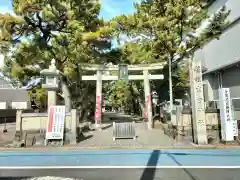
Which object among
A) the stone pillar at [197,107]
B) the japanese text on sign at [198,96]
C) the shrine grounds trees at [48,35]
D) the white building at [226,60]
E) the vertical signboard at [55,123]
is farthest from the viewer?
the white building at [226,60]

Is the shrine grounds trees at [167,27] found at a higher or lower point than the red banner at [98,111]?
higher

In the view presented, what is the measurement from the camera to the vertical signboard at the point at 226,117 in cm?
1239

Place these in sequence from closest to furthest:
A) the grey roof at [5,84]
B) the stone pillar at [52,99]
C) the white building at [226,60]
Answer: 1. the stone pillar at [52,99]
2. the white building at [226,60]
3. the grey roof at [5,84]

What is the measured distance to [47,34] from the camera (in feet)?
71.6

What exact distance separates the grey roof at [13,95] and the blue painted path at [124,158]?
40.3 m

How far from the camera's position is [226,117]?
1255 centimetres

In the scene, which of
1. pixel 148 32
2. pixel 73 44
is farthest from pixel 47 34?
pixel 148 32

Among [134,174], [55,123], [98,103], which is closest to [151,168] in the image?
[134,174]

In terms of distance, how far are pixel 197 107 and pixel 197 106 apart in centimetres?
5

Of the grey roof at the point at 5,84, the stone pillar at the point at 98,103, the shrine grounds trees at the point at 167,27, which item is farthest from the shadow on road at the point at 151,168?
the grey roof at the point at 5,84

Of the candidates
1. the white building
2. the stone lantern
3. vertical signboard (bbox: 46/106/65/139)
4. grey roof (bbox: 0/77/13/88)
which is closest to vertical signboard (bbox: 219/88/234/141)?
vertical signboard (bbox: 46/106/65/139)

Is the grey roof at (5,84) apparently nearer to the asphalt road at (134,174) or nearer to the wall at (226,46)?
the wall at (226,46)

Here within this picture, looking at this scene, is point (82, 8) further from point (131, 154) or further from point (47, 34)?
point (131, 154)

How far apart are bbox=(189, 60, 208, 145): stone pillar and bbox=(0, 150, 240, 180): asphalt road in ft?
5.10
